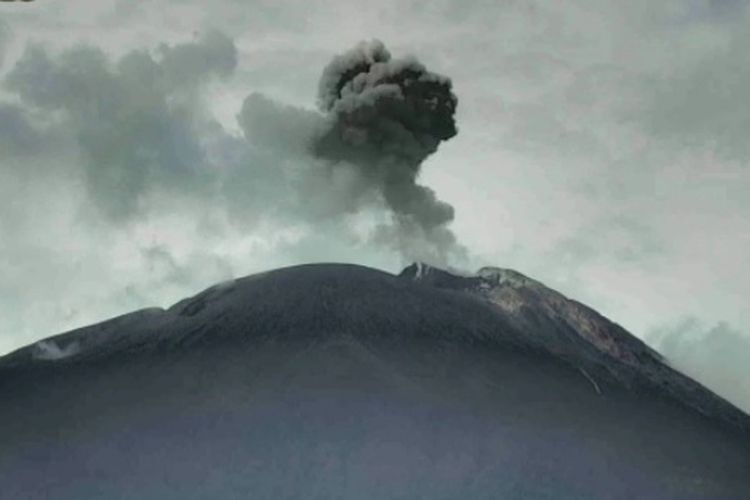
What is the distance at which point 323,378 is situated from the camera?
6500 centimetres

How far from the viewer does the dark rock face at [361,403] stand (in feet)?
190

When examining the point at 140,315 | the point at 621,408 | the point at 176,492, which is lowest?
the point at 176,492

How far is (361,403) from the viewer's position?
63.4 meters

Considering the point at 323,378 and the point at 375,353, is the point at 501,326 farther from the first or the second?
the point at 323,378

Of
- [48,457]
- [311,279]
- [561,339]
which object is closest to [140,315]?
[311,279]

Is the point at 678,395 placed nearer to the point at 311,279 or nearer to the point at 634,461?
the point at 634,461

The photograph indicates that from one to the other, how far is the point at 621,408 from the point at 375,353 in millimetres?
14447

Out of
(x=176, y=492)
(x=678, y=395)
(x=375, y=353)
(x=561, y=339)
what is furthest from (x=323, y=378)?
(x=678, y=395)

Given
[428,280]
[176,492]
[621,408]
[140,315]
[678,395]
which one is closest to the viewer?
[176,492]

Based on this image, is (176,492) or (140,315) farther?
(140,315)

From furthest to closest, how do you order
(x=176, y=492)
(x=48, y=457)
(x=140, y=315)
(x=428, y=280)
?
1. (x=428, y=280)
2. (x=140, y=315)
3. (x=48, y=457)
4. (x=176, y=492)

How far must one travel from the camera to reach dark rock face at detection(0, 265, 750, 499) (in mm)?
58031

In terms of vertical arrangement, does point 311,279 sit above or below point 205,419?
above

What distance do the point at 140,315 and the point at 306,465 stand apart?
22.3 m
